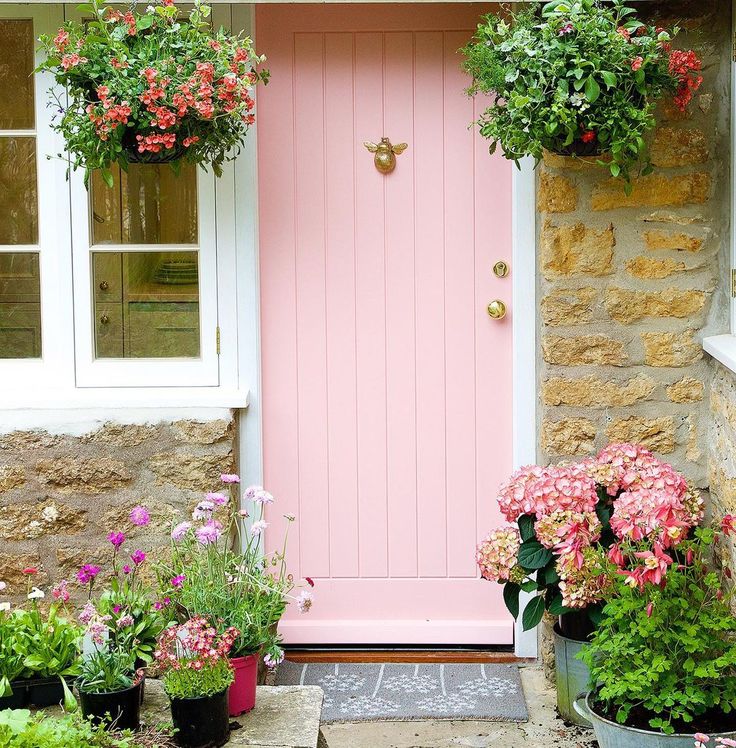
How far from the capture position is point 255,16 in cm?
404

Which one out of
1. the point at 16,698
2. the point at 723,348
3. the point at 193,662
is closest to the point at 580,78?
the point at 723,348

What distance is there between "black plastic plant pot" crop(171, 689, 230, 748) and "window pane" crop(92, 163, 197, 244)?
1.80 meters

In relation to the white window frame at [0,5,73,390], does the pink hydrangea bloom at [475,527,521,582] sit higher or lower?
lower

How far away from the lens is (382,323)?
4191 millimetres

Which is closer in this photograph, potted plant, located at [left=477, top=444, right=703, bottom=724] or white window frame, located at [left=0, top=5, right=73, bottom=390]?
potted plant, located at [left=477, top=444, right=703, bottom=724]

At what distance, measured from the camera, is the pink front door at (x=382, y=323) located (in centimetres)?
411

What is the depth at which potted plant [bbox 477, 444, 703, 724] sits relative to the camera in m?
3.43

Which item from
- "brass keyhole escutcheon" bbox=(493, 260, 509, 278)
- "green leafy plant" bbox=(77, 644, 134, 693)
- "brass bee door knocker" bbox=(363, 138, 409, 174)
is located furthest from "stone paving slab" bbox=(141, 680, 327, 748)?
"brass bee door knocker" bbox=(363, 138, 409, 174)

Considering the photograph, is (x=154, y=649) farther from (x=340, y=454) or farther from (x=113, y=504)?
→ (x=340, y=454)

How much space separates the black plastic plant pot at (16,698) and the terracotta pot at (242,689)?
0.53m

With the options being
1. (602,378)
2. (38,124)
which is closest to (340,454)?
(602,378)

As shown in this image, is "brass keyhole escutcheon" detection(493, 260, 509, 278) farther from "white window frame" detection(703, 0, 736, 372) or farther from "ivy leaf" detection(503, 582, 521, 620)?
"ivy leaf" detection(503, 582, 521, 620)

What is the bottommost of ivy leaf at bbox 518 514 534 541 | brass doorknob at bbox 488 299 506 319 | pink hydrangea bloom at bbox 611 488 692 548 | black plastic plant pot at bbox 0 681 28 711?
black plastic plant pot at bbox 0 681 28 711

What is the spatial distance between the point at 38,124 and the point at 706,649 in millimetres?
2738
